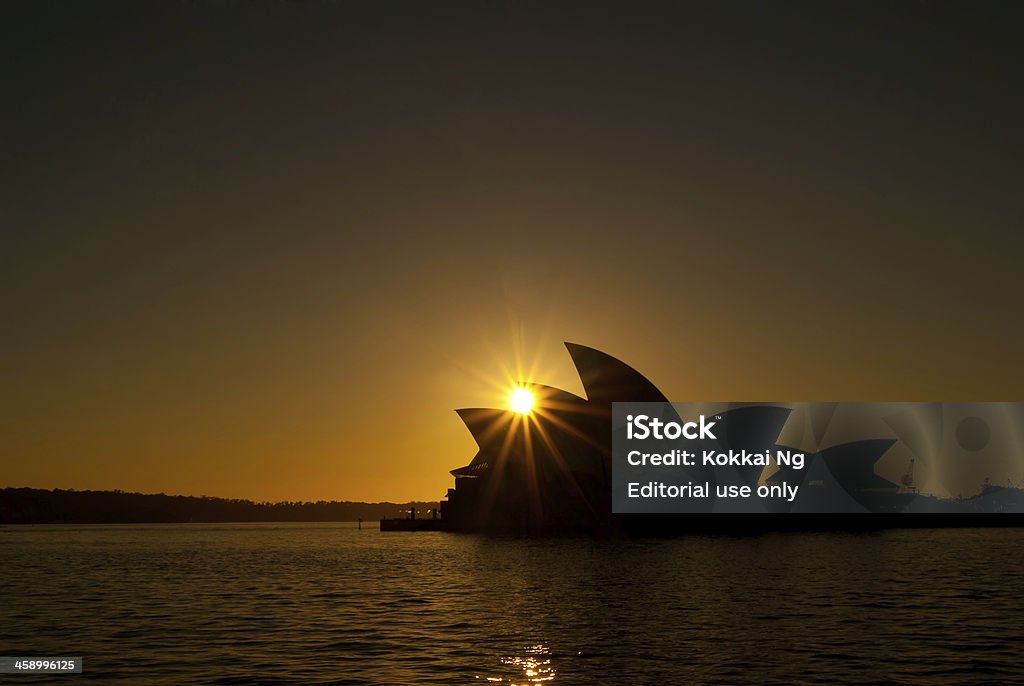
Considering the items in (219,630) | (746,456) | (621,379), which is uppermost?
(621,379)

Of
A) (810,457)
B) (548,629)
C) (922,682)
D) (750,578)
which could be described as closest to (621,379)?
(810,457)

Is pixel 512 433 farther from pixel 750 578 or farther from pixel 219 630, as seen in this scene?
pixel 219 630

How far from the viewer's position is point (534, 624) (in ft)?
86.3

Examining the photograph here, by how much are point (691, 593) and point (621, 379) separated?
6076 centimetres

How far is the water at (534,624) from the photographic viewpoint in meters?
19.0

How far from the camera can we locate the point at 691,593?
117ft
